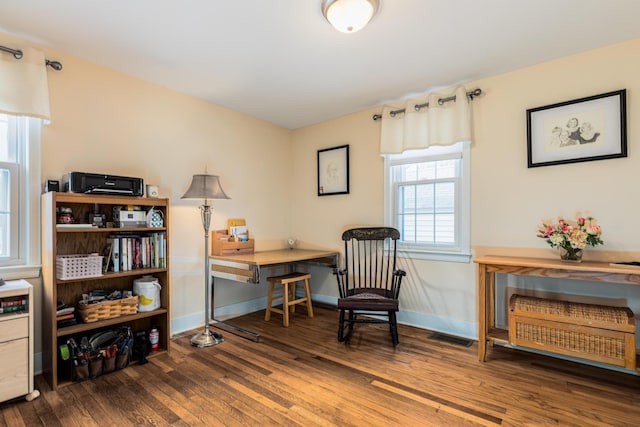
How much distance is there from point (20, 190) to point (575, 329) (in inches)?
158

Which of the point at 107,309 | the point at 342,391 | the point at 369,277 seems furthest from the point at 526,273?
the point at 107,309

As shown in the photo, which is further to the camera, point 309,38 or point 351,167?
point 351,167

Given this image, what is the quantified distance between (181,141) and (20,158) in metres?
1.22

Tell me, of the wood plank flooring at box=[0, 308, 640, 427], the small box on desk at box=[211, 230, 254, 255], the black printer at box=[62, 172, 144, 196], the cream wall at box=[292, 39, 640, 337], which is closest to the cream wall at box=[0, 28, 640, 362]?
the cream wall at box=[292, 39, 640, 337]

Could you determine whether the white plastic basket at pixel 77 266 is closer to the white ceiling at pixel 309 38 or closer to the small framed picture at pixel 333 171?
the white ceiling at pixel 309 38

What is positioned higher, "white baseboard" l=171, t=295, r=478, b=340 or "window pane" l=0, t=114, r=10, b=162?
"window pane" l=0, t=114, r=10, b=162

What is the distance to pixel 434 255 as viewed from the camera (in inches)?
125

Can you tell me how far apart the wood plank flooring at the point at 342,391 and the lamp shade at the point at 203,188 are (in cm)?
134

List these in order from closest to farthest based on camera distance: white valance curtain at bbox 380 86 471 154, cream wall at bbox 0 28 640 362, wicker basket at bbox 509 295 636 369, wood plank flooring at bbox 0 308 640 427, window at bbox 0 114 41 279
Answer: wood plank flooring at bbox 0 308 640 427
wicker basket at bbox 509 295 636 369
window at bbox 0 114 41 279
cream wall at bbox 0 28 640 362
white valance curtain at bbox 380 86 471 154

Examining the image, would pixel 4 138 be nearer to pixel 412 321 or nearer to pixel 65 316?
pixel 65 316

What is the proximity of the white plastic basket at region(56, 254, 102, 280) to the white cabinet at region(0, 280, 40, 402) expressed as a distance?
207 millimetres

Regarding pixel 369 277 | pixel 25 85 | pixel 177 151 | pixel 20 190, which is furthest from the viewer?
pixel 369 277

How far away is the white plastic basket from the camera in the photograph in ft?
7.13

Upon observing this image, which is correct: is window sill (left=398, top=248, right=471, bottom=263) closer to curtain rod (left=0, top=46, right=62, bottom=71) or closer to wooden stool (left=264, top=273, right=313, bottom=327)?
wooden stool (left=264, top=273, right=313, bottom=327)
